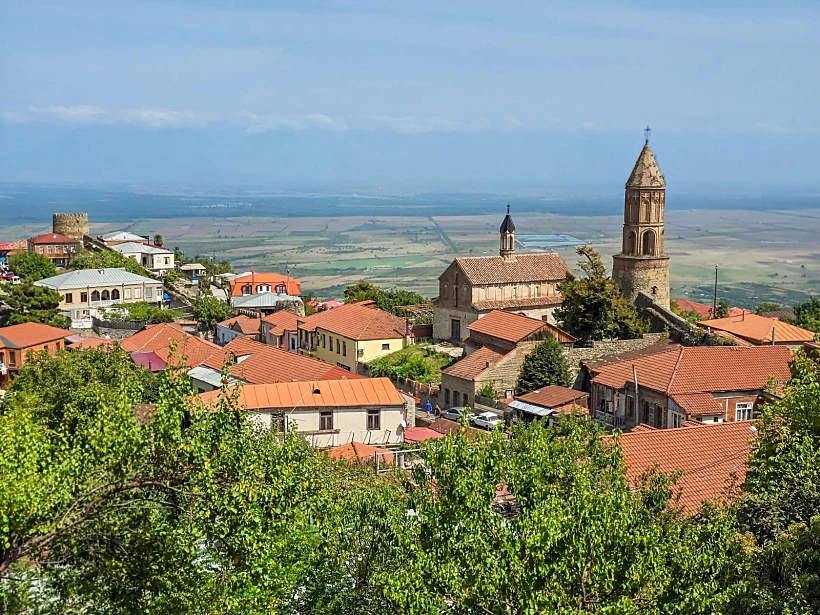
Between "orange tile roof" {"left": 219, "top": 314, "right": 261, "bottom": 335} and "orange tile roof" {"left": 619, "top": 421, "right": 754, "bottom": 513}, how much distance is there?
36201 millimetres

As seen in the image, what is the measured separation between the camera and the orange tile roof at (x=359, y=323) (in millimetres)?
50656

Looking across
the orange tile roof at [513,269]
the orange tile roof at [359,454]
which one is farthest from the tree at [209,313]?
the orange tile roof at [359,454]

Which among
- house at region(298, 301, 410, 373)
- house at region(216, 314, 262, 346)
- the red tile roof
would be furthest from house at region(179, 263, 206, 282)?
house at region(298, 301, 410, 373)

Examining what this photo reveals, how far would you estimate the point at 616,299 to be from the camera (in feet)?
155

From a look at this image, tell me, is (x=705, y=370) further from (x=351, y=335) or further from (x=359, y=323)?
(x=359, y=323)

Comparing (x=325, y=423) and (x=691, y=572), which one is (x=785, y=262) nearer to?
(x=325, y=423)

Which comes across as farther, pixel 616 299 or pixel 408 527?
pixel 616 299

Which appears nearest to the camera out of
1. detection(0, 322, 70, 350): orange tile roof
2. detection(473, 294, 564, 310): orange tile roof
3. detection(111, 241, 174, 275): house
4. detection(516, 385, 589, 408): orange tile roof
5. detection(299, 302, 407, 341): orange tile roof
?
detection(516, 385, 589, 408): orange tile roof

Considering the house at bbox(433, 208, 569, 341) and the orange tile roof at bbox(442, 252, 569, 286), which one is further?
the orange tile roof at bbox(442, 252, 569, 286)

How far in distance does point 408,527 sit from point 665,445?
40.9ft

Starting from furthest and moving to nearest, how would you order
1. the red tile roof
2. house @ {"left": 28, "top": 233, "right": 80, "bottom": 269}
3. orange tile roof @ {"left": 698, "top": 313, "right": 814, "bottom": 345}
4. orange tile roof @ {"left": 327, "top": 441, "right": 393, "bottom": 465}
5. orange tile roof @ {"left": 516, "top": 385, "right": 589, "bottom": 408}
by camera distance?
the red tile roof → house @ {"left": 28, "top": 233, "right": 80, "bottom": 269} → orange tile roof @ {"left": 698, "top": 313, "right": 814, "bottom": 345} → orange tile roof @ {"left": 516, "top": 385, "right": 589, "bottom": 408} → orange tile roof @ {"left": 327, "top": 441, "right": 393, "bottom": 465}

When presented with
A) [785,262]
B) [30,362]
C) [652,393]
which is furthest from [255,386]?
[785,262]

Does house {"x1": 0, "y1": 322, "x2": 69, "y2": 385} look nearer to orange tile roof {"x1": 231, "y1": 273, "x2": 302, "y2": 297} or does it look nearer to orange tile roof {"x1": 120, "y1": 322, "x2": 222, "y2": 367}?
orange tile roof {"x1": 120, "y1": 322, "x2": 222, "y2": 367}

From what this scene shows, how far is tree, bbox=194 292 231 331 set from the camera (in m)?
63.1
